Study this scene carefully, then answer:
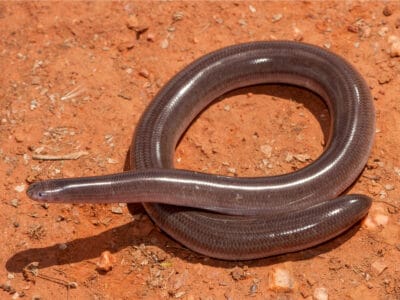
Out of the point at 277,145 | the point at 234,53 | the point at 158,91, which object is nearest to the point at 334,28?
the point at 234,53

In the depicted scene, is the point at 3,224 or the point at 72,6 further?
the point at 72,6

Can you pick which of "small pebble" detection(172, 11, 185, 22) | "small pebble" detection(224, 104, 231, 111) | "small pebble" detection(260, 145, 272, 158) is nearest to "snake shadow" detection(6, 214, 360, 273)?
"small pebble" detection(260, 145, 272, 158)

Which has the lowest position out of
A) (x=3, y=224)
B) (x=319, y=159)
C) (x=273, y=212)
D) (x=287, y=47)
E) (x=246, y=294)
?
(x=3, y=224)

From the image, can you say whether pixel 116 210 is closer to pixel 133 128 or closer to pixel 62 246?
pixel 62 246

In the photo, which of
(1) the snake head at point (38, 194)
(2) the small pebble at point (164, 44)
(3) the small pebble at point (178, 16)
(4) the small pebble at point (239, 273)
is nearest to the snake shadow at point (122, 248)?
(4) the small pebble at point (239, 273)

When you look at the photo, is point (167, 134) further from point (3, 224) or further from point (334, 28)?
point (334, 28)

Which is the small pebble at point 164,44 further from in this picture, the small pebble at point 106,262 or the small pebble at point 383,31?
the small pebble at point 106,262

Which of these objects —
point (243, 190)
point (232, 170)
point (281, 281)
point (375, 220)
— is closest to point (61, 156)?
point (232, 170)
